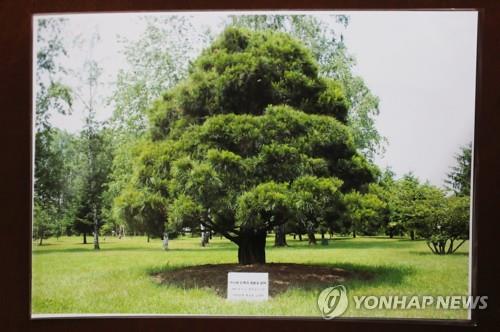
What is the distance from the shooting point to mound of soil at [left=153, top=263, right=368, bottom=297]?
277 centimetres

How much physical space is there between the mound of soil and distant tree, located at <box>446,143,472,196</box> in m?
0.62

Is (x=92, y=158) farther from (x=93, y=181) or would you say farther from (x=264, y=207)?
(x=264, y=207)

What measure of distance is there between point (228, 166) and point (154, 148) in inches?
14.2

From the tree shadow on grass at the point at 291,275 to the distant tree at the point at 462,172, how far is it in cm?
43

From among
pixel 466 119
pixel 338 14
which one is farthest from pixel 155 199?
pixel 466 119

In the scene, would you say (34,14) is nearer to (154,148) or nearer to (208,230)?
(154,148)

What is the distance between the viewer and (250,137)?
9.16ft

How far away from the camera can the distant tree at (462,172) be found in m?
2.74

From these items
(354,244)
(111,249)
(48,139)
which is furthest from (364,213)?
(48,139)

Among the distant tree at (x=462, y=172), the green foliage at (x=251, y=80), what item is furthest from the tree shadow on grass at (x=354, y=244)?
the green foliage at (x=251, y=80)

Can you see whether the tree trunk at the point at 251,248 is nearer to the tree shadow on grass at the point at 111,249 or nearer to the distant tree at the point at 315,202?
the tree shadow on grass at the point at 111,249

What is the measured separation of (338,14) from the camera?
2.78 m

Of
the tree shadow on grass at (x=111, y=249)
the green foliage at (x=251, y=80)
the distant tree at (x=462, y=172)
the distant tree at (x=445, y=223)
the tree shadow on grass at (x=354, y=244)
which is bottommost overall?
the tree shadow on grass at (x=111, y=249)

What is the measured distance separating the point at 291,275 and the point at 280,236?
0.18 metres
